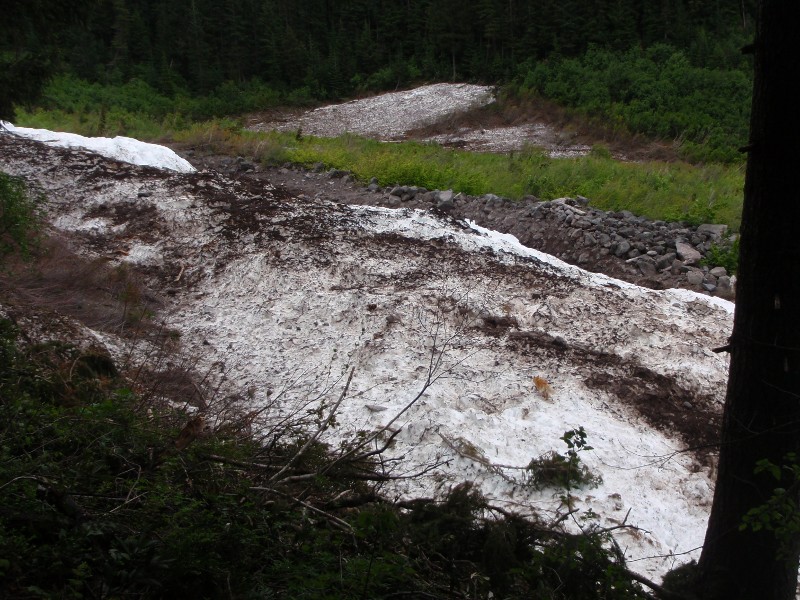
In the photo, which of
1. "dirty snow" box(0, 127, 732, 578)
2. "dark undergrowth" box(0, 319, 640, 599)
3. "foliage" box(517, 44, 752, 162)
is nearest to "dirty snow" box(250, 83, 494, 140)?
"foliage" box(517, 44, 752, 162)

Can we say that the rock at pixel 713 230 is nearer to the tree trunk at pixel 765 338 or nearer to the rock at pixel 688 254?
the rock at pixel 688 254

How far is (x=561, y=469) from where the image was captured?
16.6 feet

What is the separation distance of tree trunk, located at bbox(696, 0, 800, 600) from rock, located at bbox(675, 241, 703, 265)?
6361 mm

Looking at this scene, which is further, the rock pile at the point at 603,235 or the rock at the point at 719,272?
the rock pile at the point at 603,235

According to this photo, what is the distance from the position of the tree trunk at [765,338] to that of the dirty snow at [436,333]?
104cm

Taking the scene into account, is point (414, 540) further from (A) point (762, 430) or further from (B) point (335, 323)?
(B) point (335, 323)

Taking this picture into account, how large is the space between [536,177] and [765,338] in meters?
9.98

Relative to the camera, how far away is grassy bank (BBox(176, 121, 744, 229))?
38.0 feet

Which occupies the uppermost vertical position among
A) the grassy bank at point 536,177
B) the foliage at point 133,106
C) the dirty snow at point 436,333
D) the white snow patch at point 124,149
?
the foliage at point 133,106

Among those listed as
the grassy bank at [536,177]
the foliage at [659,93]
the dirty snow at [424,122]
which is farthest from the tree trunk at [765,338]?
the dirty snow at [424,122]

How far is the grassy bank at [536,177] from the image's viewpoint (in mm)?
11578

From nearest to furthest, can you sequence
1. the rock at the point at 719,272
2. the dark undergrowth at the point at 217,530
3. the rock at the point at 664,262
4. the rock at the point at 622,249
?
1. the dark undergrowth at the point at 217,530
2. the rock at the point at 719,272
3. the rock at the point at 664,262
4. the rock at the point at 622,249

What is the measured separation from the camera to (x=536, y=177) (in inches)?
512

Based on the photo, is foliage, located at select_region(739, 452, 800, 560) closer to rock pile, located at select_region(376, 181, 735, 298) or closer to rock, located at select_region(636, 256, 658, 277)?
rock pile, located at select_region(376, 181, 735, 298)
